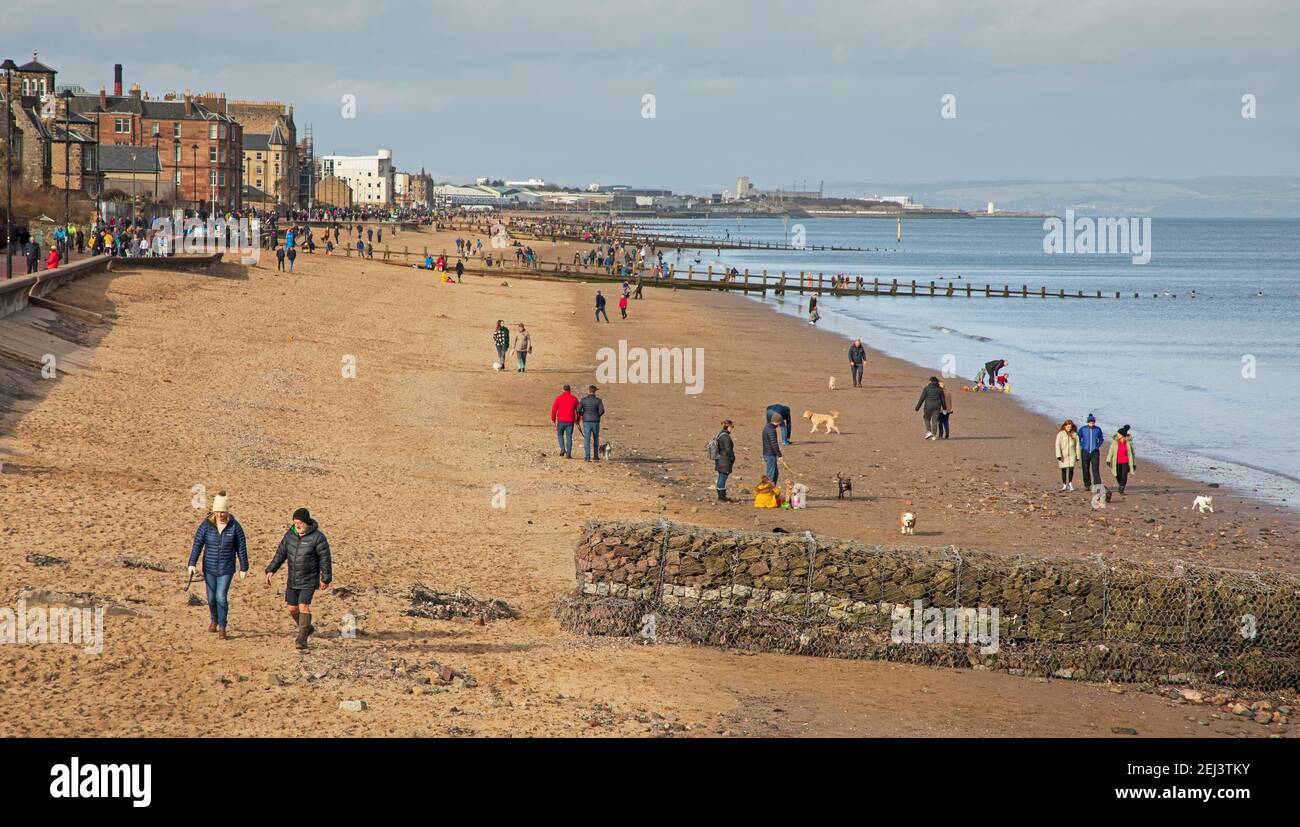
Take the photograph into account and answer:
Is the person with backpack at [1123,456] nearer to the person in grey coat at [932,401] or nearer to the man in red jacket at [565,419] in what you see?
the person in grey coat at [932,401]

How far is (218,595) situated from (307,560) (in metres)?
0.97

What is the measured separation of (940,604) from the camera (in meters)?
14.2

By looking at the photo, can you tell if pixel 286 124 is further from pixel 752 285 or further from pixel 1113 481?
pixel 1113 481

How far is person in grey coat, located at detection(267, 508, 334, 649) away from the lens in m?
12.3

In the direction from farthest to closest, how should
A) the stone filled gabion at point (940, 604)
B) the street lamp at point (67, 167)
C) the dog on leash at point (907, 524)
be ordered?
the street lamp at point (67, 167) < the dog on leash at point (907, 524) < the stone filled gabion at point (940, 604)

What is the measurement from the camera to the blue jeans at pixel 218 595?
491 inches

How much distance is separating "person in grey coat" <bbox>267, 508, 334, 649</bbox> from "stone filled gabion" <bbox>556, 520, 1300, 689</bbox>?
299 cm

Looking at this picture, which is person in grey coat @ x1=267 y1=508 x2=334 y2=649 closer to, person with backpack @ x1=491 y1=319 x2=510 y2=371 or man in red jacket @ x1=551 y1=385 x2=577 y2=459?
man in red jacket @ x1=551 y1=385 x2=577 y2=459

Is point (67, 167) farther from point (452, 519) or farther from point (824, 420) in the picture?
point (452, 519)

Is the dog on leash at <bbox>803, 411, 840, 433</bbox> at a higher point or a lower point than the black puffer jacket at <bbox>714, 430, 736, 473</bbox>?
higher

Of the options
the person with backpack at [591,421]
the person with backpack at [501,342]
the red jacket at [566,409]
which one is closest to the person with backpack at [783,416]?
the person with backpack at [591,421]

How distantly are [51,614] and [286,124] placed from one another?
145301 millimetres

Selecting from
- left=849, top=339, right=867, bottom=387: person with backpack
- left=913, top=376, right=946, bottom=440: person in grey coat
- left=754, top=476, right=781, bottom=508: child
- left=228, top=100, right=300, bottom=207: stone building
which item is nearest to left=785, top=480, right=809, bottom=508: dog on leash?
left=754, top=476, right=781, bottom=508: child
